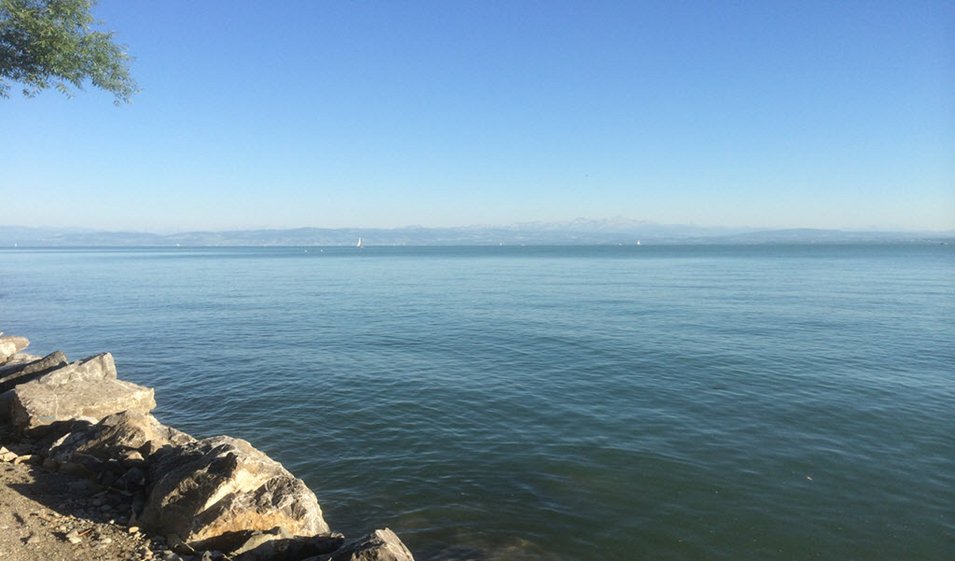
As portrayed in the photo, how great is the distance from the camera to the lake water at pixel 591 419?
1202 cm

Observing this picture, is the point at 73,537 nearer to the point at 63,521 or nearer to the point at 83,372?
the point at 63,521

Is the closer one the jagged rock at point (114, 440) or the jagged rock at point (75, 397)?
the jagged rock at point (114, 440)

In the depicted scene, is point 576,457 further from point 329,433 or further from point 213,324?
point 213,324

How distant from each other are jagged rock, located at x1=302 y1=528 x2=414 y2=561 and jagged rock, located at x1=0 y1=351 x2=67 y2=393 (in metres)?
16.4

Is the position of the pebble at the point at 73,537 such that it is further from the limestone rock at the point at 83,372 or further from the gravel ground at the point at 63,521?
the limestone rock at the point at 83,372

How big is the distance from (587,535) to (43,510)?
11108mm

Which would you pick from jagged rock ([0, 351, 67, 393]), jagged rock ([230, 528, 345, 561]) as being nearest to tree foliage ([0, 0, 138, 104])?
jagged rock ([0, 351, 67, 393])

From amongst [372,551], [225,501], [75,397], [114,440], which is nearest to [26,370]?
[75,397]

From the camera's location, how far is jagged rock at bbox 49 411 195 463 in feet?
42.0

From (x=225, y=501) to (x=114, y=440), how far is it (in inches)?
205

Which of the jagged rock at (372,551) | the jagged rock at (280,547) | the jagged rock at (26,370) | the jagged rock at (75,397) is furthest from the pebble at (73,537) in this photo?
the jagged rock at (26,370)

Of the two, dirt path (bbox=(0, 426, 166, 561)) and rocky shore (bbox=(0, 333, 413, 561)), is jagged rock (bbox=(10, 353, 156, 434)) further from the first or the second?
dirt path (bbox=(0, 426, 166, 561))

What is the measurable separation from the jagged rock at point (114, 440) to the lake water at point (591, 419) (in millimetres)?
3988

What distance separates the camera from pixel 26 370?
63.8 feet
